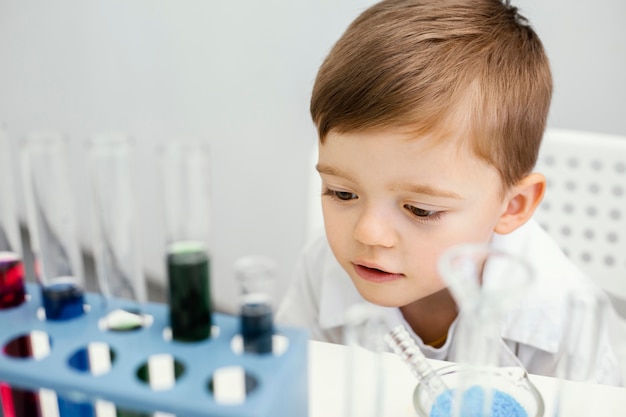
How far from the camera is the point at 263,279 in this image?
375mm

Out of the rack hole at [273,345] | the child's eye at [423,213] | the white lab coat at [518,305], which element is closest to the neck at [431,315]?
the white lab coat at [518,305]

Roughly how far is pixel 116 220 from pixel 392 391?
0.83 ft

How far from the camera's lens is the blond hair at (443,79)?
23.4 inches

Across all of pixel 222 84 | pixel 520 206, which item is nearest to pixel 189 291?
pixel 520 206

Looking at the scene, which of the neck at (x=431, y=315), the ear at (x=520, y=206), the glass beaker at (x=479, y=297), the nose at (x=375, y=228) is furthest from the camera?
the neck at (x=431, y=315)

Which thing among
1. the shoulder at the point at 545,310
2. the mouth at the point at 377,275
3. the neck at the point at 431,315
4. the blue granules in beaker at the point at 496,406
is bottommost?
the neck at the point at 431,315

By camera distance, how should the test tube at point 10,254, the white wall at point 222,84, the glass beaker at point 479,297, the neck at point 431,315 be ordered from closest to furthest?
the glass beaker at point 479,297 → the test tube at point 10,254 → the neck at point 431,315 → the white wall at point 222,84

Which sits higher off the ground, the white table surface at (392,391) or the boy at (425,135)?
the boy at (425,135)

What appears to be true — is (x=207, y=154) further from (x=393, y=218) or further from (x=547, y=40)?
(x=547, y=40)

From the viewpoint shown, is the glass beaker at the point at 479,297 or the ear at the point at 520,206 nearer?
the glass beaker at the point at 479,297

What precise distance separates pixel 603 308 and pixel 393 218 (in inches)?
10.1

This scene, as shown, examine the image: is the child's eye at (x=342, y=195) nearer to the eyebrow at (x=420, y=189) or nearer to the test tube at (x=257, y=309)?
the eyebrow at (x=420, y=189)

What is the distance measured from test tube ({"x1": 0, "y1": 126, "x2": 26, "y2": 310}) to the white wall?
952mm

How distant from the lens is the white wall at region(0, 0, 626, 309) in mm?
1193
